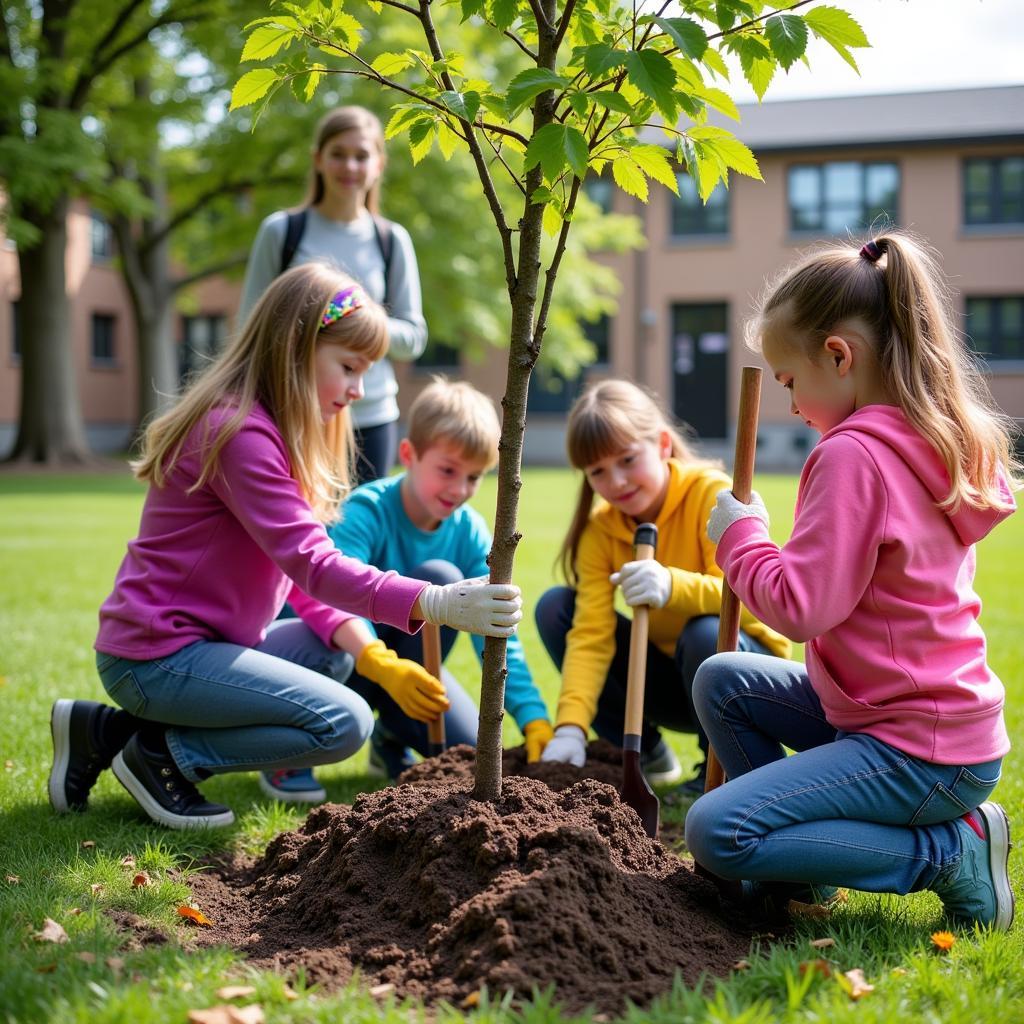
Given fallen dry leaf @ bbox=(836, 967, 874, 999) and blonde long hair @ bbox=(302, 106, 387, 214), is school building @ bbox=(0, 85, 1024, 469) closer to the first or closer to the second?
blonde long hair @ bbox=(302, 106, 387, 214)

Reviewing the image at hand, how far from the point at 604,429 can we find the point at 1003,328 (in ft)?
84.6

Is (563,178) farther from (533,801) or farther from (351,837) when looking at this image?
(351,837)

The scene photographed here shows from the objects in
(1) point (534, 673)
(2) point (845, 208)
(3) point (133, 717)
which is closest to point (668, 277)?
(2) point (845, 208)

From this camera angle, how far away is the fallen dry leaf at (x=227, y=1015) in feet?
6.19

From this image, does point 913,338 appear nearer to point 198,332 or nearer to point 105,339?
point 105,339

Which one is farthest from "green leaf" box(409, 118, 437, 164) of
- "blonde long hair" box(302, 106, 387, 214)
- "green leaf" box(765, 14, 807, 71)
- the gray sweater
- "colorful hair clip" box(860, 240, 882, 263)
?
"blonde long hair" box(302, 106, 387, 214)

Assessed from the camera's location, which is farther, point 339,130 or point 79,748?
point 339,130

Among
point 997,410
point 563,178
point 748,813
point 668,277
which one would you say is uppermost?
point 668,277

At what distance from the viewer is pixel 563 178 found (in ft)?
8.45

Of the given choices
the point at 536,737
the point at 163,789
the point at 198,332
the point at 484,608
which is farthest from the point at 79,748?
the point at 198,332

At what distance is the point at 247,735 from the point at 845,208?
26295mm

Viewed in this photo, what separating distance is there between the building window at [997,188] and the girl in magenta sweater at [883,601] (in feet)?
86.5

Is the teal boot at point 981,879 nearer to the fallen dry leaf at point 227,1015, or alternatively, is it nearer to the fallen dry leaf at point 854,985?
the fallen dry leaf at point 854,985

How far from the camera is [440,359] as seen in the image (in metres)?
30.5
